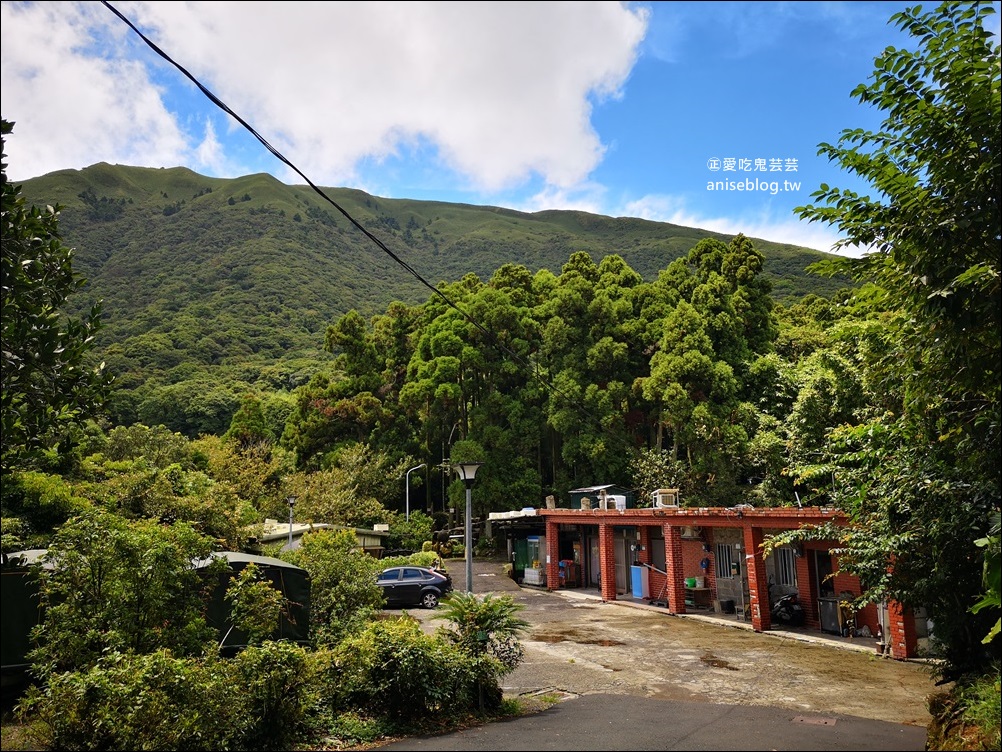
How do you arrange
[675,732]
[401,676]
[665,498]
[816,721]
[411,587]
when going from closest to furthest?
[675,732] < [401,676] < [816,721] < [665,498] < [411,587]

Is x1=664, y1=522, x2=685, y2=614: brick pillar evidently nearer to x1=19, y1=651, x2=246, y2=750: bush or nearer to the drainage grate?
the drainage grate

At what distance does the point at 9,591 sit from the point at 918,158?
13.0 metres

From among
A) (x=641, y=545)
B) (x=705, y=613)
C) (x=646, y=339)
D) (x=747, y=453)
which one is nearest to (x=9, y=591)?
(x=705, y=613)

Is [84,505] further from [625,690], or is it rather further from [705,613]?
[705,613]

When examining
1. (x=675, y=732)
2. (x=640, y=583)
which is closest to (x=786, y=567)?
(x=640, y=583)

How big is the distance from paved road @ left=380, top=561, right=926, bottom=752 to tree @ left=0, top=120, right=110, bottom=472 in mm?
6113

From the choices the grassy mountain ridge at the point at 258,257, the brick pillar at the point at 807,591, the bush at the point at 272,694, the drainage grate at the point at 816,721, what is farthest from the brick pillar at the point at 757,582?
the grassy mountain ridge at the point at 258,257

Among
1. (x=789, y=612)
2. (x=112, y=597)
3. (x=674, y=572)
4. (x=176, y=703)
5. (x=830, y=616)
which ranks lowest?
(x=789, y=612)

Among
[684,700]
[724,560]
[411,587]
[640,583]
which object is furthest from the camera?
[640,583]

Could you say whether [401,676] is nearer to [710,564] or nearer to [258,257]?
[710,564]

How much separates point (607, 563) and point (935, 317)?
18.4 meters

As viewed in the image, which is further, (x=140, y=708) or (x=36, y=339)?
(x=36, y=339)

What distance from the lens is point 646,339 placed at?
34.9m

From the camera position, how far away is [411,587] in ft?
70.5
